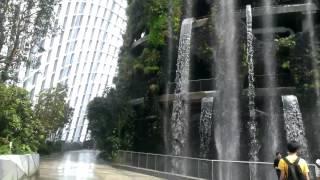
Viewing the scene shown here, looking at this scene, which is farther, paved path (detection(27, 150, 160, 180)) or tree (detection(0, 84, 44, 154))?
paved path (detection(27, 150, 160, 180))

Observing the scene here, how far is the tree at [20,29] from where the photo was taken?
1978 centimetres

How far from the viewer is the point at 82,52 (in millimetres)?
79688

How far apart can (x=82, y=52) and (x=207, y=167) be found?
66.0 m

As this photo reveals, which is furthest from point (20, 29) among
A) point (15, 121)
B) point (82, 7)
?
point (82, 7)

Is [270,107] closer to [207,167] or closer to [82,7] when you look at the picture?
[207,167]

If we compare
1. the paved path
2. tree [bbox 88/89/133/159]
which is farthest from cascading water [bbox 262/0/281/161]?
tree [bbox 88/89/133/159]

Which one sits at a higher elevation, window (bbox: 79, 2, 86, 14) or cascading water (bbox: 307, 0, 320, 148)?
window (bbox: 79, 2, 86, 14)

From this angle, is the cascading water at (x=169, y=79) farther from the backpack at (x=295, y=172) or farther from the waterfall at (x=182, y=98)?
the backpack at (x=295, y=172)

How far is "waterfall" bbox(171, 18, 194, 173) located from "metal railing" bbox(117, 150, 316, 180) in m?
3.34

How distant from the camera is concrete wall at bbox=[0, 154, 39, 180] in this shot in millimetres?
12305

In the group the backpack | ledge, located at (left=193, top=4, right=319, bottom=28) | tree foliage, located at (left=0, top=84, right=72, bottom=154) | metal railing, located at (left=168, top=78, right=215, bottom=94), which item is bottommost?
the backpack

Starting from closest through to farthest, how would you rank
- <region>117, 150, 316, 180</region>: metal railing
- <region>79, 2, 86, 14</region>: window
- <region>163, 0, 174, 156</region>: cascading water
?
<region>117, 150, 316, 180</region>: metal railing
<region>163, 0, 174, 156</region>: cascading water
<region>79, 2, 86, 14</region>: window

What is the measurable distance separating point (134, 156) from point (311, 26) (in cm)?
1366

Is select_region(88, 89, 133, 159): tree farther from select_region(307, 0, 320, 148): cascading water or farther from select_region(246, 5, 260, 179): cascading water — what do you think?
select_region(307, 0, 320, 148): cascading water
